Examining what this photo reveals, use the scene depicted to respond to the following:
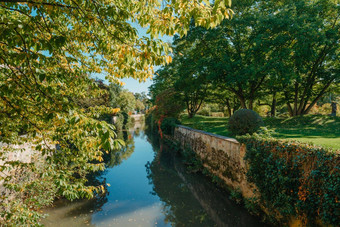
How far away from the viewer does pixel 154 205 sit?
23.5 ft

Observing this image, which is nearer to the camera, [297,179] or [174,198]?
[297,179]

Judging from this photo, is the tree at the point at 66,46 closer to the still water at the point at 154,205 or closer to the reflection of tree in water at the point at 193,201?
the still water at the point at 154,205

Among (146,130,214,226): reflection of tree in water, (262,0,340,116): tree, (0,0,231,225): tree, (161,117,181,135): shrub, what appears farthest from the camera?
(161,117,181,135): shrub

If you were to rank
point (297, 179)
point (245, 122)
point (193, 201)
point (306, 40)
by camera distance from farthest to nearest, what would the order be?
point (306, 40)
point (245, 122)
point (193, 201)
point (297, 179)

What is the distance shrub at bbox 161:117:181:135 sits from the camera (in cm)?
1920

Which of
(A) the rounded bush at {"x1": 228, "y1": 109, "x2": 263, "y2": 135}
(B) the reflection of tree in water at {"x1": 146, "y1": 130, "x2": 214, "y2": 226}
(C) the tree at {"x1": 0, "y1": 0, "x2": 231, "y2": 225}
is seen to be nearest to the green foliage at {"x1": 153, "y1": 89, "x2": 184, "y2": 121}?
(B) the reflection of tree in water at {"x1": 146, "y1": 130, "x2": 214, "y2": 226}

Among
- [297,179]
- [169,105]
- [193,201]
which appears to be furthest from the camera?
[169,105]

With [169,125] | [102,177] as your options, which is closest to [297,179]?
[102,177]

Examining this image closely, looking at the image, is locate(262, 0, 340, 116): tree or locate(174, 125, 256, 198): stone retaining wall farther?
locate(262, 0, 340, 116): tree

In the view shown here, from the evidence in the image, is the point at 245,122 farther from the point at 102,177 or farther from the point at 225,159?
the point at 102,177

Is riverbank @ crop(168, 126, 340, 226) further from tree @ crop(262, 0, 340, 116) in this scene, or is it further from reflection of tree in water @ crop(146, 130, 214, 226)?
tree @ crop(262, 0, 340, 116)

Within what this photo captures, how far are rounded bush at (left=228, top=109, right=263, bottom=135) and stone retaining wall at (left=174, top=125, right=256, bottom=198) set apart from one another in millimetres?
1409

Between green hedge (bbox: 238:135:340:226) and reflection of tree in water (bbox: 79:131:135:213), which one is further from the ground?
green hedge (bbox: 238:135:340:226)

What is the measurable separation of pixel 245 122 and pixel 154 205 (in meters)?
6.00
